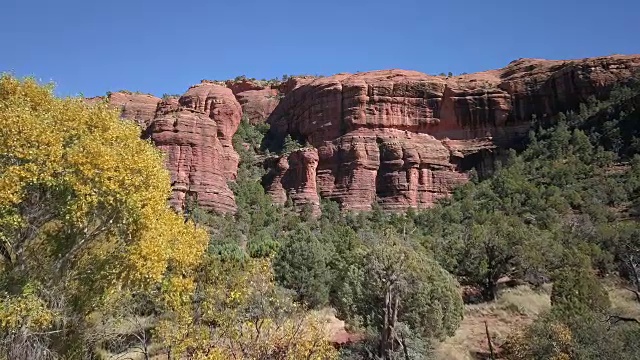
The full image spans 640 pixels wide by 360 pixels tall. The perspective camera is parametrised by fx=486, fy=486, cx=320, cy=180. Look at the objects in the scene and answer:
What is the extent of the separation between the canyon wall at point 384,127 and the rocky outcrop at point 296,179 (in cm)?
17

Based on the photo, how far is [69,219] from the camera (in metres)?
9.01

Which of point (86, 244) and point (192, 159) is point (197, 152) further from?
point (86, 244)

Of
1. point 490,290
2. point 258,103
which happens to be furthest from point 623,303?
point 258,103

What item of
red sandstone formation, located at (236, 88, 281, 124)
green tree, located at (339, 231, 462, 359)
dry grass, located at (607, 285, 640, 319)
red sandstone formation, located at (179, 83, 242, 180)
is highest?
red sandstone formation, located at (236, 88, 281, 124)

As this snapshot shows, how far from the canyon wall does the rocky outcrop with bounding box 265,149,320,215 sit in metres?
0.17

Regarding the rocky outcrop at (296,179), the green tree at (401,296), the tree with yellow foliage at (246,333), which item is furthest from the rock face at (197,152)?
the tree with yellow foliage at (246,333)

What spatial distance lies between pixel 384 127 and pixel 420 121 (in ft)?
20.4

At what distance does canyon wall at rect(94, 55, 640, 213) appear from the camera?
231ft

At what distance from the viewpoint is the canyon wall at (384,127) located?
70312 millimetres

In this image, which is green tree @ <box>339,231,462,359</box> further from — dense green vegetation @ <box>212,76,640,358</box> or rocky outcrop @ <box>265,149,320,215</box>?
rocky outcrop @ <box>265,149,320,215</box>

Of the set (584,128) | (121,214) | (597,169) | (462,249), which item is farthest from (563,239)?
(121,214)

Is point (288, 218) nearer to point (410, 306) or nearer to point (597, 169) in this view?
point (597, 169)

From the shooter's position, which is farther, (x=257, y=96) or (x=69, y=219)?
(x=257, y=96)

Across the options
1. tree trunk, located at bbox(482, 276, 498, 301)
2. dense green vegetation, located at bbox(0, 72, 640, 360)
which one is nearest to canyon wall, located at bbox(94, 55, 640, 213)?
dense green vegetation, located at bbox(0, 72, 640, 360)
